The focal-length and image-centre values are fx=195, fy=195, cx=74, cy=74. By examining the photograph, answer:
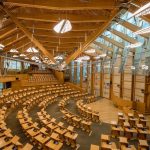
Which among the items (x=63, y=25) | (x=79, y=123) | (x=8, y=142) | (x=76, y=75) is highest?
(x=63, y=25)

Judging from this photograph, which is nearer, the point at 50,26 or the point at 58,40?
the point at 50,26

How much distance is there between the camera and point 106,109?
20.9 m

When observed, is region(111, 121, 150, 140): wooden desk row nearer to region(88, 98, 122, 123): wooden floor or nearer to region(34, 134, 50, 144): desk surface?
region(88, 98, 122, 123): wooden floor

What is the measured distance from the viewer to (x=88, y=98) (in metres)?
24.6

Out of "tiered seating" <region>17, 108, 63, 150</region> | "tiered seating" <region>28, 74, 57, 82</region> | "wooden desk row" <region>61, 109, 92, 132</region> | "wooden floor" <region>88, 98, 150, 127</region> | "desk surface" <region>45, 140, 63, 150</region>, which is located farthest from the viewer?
"tiered seating" <region>28, 74, 57, 82</region>

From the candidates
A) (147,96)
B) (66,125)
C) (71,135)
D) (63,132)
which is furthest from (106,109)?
(71,135)

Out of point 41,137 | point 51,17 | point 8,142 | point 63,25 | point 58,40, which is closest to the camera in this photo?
point 63,25

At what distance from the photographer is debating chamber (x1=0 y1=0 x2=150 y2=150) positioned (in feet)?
29.7

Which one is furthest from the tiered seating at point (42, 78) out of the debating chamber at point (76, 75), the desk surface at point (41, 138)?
the desk surface at point (41, 138)

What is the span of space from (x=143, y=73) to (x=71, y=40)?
311 inches

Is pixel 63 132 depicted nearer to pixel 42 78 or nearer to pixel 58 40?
pixel 58 40

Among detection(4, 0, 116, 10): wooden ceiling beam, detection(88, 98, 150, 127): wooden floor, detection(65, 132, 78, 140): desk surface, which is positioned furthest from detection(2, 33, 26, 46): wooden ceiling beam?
detection(4, 0, 116, 10): wooden ceiling beam

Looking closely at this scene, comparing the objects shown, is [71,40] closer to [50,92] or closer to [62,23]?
[62,23]

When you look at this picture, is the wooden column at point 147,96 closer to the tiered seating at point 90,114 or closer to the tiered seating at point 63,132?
the tiered seating at point 90,114
